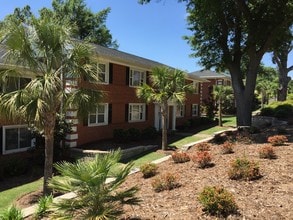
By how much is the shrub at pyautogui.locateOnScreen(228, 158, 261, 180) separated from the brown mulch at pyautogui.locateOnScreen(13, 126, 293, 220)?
15cm

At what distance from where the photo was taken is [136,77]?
23.8m

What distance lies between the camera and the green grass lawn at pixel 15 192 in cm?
1024

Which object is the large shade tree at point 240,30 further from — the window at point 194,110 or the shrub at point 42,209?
the shrub at point 42,209

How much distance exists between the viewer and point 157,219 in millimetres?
6406

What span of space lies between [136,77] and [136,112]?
2.60m

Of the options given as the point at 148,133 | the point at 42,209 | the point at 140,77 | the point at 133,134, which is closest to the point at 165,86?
the point at 133,134

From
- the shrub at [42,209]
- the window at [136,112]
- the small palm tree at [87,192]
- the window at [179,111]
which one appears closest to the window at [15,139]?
the shrub at [42,209]

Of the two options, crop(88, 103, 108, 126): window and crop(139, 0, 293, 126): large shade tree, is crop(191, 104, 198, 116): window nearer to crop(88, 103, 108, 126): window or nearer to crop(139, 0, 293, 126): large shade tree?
crop(139, 0, 293, 126): large shade tree

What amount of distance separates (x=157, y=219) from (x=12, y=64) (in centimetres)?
667

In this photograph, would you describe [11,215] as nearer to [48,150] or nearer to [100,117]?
[48,150]

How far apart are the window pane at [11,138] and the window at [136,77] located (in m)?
9.64

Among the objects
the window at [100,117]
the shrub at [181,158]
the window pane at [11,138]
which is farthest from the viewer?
the window at [100,117]

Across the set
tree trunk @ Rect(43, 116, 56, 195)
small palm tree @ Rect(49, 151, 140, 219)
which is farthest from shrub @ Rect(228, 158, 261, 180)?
tree trunk @ Rect(43, 116, 56, 195)

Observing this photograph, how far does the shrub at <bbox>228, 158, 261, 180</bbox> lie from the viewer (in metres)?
8.07
